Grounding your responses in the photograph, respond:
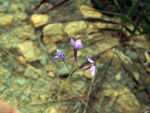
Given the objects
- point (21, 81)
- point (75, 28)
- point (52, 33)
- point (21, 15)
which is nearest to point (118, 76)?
point (75, 28)

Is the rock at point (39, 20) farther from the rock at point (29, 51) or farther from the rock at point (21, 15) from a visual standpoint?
the rock at point (29, 51)

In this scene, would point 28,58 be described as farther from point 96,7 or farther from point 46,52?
point 96,7

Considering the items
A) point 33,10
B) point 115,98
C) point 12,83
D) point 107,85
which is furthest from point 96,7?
point 12,83

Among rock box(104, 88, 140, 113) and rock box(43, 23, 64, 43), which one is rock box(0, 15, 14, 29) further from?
rock box(104, 88, 140, 113)

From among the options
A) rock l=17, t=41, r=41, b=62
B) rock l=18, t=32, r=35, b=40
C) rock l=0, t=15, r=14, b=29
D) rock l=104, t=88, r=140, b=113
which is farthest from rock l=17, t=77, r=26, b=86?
rock l=104, t=88, r=140, b=113

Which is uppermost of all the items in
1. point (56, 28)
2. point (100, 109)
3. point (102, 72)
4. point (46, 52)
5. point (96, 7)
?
point (96, 7)

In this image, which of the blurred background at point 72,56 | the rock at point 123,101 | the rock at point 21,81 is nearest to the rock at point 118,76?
the blurred background at point 72,56
